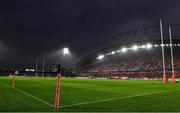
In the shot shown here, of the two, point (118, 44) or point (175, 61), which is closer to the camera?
point (175, 61)

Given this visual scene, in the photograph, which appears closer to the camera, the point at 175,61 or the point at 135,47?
the point at 175,61

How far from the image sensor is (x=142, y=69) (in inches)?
3359

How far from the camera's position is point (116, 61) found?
107562 mm

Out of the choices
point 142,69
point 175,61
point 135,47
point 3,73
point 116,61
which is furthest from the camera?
point 3,73

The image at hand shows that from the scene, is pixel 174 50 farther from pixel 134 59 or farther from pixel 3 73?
pixel 3 73

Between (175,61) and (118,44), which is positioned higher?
(118,44)

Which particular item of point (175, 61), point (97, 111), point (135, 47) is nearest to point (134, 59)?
point (135, 47)

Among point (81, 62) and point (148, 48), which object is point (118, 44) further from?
point (81, 62)

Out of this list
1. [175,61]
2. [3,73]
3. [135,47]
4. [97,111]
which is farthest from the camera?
[3,73]

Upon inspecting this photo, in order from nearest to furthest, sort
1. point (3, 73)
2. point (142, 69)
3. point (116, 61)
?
point (142, 69) < point (116, 61) < point (3, 73)

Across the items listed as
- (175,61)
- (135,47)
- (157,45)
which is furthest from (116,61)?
(175,61)

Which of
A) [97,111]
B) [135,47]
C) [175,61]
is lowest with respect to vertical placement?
[97,111]

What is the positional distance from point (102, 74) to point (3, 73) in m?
59.6

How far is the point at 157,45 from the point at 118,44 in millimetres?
17465
